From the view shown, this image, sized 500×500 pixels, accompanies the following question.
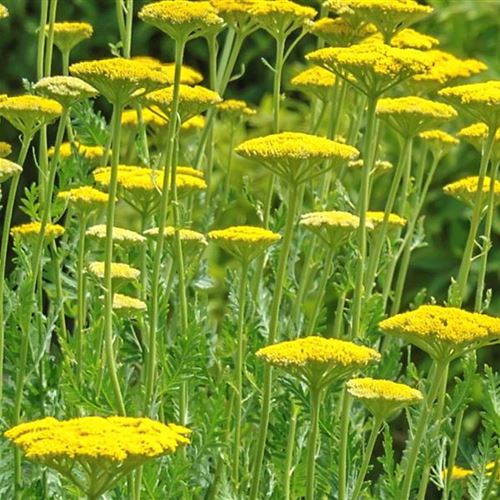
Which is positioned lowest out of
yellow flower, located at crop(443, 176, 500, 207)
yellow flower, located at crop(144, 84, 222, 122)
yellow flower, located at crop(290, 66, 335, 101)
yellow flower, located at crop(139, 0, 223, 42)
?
yellow flower, located at crop(443, 176, 500, 207)

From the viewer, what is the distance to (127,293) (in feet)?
10.7

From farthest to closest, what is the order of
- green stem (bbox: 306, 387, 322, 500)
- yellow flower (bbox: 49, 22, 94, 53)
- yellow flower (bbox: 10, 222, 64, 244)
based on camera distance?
yellow flower (bbox: 49, 22, 94, 53) → yellow flower (bbox: 10, 222, 64, 244) → green stem (bbox: 306, 387, 322, 500)

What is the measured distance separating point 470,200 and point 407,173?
319 mm

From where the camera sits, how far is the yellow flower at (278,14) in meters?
3.02

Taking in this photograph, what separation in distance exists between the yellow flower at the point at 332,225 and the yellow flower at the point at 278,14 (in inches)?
16.3

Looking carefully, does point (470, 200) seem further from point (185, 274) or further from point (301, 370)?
point (301, 370)

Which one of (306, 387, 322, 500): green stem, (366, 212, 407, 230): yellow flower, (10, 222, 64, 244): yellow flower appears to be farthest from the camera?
(366, 212, 407, 230): yellow flower

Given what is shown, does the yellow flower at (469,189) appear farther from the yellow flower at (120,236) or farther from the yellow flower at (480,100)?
the yellow flower at (120,236)

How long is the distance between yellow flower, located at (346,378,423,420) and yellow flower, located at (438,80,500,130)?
0.56m

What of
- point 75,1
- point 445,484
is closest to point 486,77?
point 75,1

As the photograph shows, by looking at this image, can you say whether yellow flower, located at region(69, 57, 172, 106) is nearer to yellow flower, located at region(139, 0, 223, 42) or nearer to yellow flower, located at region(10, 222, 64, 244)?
yellow flower, located at region(139, 0, 223, 42)

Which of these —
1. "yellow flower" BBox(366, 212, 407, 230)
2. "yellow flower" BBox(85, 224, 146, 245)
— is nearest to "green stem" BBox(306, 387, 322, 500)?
"yellow flower" BBox(85, 224, 146, 245)

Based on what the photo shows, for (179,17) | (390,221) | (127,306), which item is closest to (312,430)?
(127,306)

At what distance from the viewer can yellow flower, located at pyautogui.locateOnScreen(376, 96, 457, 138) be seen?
9.48 feet
